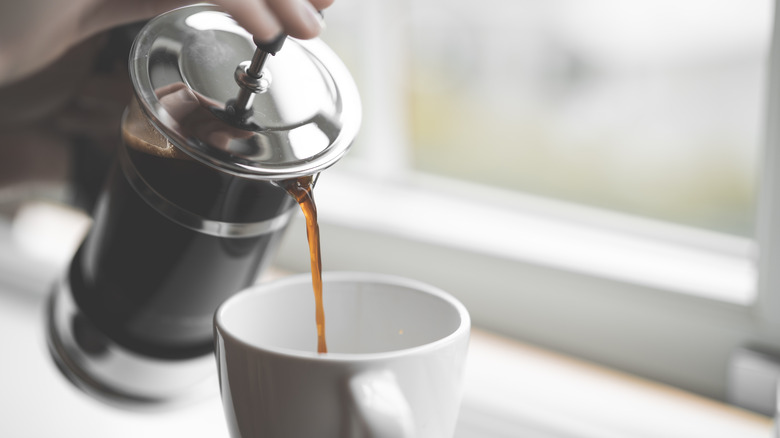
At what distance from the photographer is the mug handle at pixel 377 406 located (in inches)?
12.3

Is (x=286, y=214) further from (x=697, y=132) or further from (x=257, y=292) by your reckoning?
(x=697, y=132)

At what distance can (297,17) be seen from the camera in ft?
1.06

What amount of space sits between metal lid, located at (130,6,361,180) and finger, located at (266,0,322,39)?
28mm

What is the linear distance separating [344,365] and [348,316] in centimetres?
11

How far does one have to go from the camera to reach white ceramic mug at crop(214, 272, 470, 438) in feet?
1.04

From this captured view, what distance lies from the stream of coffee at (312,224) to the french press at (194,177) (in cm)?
1

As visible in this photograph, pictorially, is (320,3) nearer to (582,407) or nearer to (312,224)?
(312,224)

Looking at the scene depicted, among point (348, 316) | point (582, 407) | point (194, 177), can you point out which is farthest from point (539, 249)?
point (194, 177)

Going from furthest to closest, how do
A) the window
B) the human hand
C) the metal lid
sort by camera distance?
1. the window
2. the human hand
3. the metal lid

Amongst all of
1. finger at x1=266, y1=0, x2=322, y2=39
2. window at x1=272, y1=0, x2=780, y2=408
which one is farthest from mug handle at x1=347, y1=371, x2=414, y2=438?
window at x1=272, y1=0, x2=780, y2=408

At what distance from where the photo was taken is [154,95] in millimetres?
316

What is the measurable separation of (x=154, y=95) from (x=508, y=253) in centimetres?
39

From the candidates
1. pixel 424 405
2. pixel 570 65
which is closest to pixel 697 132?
pixel 570 65

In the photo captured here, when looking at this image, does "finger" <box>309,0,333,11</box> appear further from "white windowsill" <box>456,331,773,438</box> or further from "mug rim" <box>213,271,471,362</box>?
"white windowsill" <box>456,331,773,438</box>
